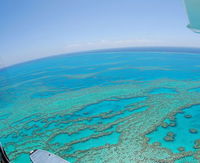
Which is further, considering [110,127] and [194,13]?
[110,127]

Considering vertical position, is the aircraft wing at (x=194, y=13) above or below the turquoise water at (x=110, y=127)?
above

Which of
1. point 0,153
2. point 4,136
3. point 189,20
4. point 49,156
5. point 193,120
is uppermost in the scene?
point 189,20

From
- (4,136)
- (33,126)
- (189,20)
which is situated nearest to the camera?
(189,20)

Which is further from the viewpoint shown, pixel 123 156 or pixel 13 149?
pixel 13 149

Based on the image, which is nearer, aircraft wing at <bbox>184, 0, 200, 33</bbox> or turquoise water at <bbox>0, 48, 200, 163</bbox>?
aircraft wing at <bbox>184, 0, 200, 33</bbox>

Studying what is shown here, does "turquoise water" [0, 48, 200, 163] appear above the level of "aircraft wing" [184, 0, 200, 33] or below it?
below

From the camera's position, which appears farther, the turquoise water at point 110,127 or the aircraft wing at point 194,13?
the turquoise water at point 110,127

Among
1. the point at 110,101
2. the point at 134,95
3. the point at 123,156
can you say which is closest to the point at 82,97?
the point at 110,101

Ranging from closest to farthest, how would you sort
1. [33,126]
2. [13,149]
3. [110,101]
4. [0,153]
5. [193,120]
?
[0,153]
[13,149]
[193,120]
[33,126]
[110,101]

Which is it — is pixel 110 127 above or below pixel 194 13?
below

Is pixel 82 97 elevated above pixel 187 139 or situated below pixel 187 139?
above

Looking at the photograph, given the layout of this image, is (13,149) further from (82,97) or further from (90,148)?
(82,97)
